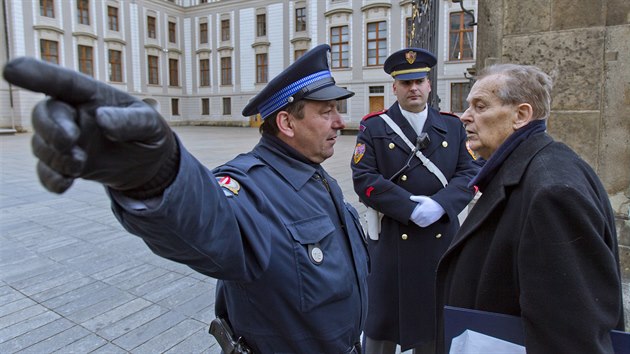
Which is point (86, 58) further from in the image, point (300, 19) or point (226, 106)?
point (300, 19)

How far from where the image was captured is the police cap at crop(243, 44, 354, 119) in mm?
1604

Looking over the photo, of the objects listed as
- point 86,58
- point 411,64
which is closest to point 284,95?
point 411,64

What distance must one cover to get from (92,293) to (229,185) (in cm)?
303

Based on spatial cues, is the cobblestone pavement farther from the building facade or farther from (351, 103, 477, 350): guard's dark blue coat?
the building facade

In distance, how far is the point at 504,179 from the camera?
59.3 inches

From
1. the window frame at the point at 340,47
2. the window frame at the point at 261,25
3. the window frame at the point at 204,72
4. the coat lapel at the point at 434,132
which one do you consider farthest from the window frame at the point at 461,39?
the coat lapel at the point at 434,132

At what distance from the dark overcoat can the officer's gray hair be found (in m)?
0.18

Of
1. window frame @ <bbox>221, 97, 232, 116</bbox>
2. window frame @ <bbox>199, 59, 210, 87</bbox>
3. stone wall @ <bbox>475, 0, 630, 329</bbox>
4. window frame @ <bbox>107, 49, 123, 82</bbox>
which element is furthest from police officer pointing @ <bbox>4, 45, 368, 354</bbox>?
window frame @ <bbox>199, 59, 210, 87</bbox>

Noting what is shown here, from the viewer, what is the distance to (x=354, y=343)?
1.64 m

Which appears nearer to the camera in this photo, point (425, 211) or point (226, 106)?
point (425, 211)

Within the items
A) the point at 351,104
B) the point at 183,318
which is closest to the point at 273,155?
the point at 183,318

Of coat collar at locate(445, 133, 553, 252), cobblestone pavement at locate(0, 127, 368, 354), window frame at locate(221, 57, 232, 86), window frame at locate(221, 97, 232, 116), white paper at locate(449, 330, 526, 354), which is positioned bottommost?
cobblestone pavement at locate(0, 127, 368, 354)

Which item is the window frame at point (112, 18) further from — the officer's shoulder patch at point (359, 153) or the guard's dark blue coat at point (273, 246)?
the guard's dark blue coat at point (273, 246)

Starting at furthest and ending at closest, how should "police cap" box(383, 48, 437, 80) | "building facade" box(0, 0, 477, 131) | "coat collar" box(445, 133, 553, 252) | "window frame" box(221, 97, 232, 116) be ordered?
"window frame" box(221, 97, 232, 116)
"building facade" box(0, 0, 477, 131)
"police cap" box(383, 48, 437, 80)
"coat collar" box(445, 133, 553, 252)
